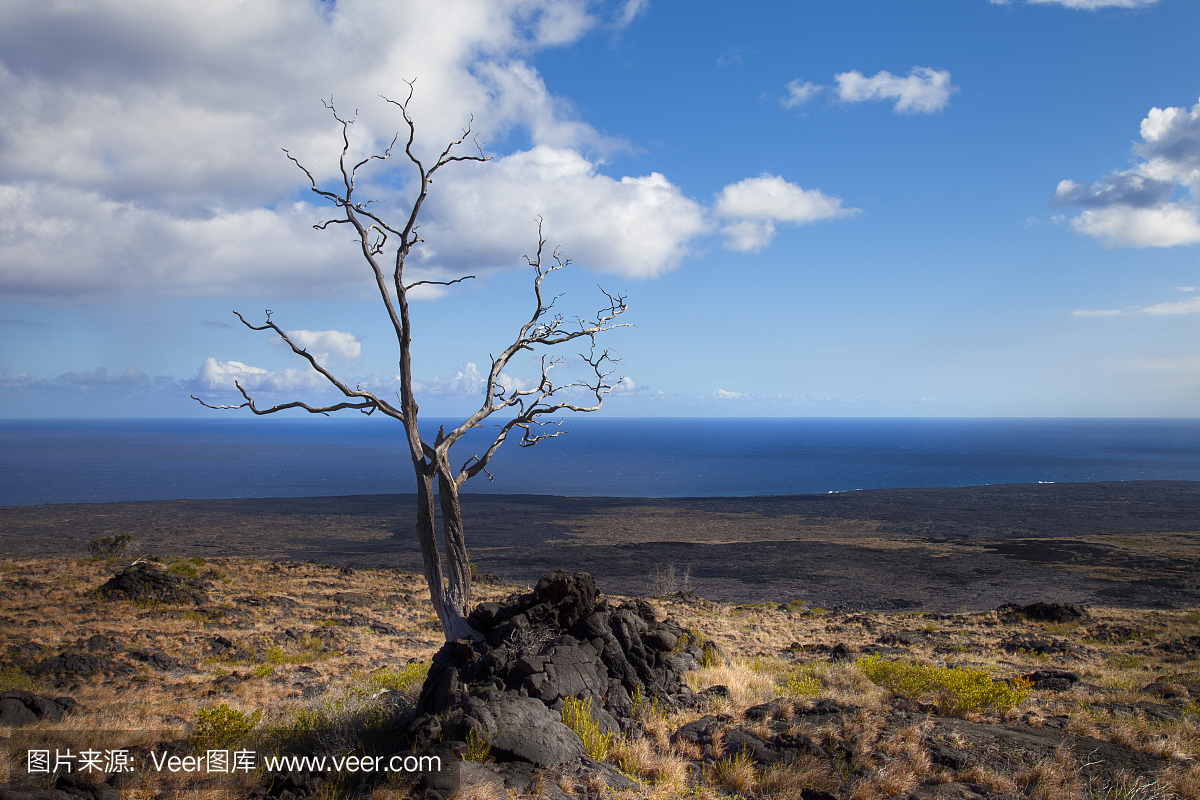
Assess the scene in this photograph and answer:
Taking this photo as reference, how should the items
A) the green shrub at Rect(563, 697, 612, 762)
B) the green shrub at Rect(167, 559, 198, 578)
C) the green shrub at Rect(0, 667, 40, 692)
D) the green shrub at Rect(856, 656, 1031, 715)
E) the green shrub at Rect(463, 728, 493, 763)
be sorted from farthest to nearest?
the green shrub at Rect(167, 559, 198, 578)
the green shrub at Rect(0, 667, 40, 692)
the green shrub at Rect(856, 656, 1031, 715)
the green shrub at Rect(563, 697, 612, 762)
the green shrub at Rect(463, 728, 493, 763)

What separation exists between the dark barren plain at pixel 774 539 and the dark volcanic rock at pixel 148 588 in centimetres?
1901

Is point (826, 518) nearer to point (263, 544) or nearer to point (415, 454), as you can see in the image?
point (263, 544)

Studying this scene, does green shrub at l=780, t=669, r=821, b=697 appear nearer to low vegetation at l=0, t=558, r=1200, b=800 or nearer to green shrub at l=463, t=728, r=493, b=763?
low vegetation at l=0, t=558, r=1200, b=800

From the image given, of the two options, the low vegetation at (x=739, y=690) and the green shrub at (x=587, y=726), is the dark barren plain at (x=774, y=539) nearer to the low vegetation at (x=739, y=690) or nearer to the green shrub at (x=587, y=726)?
the low vegetation at (x=739, y=690)

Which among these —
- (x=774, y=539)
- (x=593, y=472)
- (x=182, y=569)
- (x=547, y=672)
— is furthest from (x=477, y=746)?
(x=593, y=472)

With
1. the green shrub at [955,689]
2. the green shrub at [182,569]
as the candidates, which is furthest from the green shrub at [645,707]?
the green shrub at [182,569]

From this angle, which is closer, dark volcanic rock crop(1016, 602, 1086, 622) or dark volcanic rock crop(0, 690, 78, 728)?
dark volcanic rock crop(0, 690, 78, 728)

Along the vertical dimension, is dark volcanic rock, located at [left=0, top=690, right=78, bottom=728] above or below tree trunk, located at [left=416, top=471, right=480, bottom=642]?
below

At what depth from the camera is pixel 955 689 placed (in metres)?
9.27

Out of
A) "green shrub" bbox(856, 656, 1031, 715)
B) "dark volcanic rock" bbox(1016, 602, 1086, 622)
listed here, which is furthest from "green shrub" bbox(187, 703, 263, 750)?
"dark volcanic rock" bbox(1016, 602, 1086, 622)

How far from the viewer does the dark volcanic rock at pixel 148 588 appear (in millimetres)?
22986

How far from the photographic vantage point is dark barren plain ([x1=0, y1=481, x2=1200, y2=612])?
37.8 m

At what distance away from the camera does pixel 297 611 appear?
78.3 feet

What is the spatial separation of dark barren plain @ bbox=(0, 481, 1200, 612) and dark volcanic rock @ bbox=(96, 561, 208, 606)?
19006 millimetres
